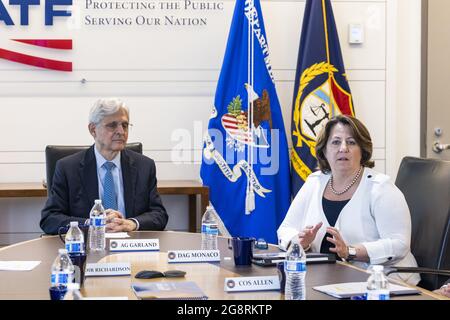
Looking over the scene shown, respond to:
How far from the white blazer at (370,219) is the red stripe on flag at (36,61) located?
2.28 meters

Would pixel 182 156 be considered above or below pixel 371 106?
below

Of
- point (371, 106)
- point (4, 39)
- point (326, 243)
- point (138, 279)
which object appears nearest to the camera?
point (138, 279)

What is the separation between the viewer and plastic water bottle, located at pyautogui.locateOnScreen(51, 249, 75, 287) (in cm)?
189

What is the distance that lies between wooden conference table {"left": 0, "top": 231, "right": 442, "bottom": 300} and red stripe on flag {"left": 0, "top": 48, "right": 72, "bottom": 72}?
2.16 metres

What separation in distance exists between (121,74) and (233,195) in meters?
1.13

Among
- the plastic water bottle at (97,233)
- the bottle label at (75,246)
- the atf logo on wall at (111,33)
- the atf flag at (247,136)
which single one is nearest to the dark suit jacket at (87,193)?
the plastic water bottle at (97,233)

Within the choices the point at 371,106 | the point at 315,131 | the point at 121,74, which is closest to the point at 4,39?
the point at 121,74

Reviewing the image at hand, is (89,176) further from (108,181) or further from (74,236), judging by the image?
(74,236)

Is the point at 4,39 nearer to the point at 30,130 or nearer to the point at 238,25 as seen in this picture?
the point at 30,130

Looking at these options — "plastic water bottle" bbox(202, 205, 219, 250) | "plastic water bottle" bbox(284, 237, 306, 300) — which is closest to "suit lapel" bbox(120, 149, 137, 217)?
"plastic water bottle" bbox(202, 205, 219, 250)

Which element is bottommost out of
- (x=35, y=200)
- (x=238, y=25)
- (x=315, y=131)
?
(x=35, y=200)

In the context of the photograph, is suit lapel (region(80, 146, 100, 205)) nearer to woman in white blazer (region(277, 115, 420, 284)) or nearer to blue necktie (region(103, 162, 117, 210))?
blue necktie (region(103, 162, 117, 210))

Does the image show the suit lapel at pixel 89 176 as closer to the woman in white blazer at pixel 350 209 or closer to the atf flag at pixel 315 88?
the woman in white blazer at pixel 350 209

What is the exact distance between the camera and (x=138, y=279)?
7.43 ft
